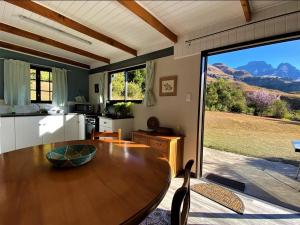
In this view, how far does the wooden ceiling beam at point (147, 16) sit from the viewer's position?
207 cm

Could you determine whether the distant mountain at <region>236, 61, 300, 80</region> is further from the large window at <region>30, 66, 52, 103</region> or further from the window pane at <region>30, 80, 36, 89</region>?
the window pane at <region>30, 80, 36, 89</region>

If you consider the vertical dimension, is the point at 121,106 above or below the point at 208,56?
below

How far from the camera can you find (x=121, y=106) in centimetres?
411

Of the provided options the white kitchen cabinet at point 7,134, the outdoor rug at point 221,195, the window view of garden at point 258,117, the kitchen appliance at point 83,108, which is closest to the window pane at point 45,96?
the kitchen appliance at point 83,108

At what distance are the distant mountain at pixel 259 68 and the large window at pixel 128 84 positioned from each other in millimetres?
2173

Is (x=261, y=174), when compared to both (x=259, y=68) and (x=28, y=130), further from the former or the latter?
(x=28, y=130)

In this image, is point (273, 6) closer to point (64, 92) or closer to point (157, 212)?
point (157, 212)

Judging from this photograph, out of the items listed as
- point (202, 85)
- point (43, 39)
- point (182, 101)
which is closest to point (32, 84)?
point (43, 39)

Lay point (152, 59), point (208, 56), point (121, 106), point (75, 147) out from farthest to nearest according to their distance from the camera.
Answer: point (121, 106) → point (152, 59) → point (208, 56) → point (75, 147)

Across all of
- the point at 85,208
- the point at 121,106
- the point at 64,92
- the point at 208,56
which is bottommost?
the point at 85,208

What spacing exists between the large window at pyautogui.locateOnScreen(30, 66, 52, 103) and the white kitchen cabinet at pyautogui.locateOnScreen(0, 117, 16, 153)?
1577 millimetres

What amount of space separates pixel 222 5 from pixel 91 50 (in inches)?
125

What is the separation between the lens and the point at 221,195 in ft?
7.77

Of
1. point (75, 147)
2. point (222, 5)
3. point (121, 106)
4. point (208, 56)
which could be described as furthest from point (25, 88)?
point (222, 5)
